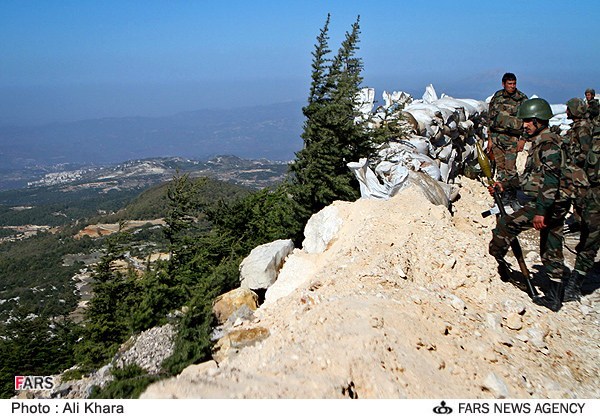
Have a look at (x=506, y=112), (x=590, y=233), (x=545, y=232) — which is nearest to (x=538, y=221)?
(x=545, y=232)

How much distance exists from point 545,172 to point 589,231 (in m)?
1.15

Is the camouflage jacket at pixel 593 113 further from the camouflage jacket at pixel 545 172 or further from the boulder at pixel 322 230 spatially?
the boulder at pixel 322 230

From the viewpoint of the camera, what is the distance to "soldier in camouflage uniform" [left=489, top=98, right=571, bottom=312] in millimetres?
4363

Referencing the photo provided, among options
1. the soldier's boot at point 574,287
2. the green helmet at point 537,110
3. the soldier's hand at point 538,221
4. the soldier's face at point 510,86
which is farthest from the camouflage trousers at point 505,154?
the soldier's hand at point 538,221

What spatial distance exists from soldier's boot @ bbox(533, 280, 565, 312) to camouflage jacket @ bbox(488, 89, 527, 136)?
9.38 feet

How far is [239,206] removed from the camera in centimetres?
1103

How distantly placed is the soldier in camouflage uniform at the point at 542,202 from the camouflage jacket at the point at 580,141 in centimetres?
126

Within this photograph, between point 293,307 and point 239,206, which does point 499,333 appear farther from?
point 239,206

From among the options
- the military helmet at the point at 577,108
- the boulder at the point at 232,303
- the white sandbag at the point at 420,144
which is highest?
the military helmet at the point at 577,108

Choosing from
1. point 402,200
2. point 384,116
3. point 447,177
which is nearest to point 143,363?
point 402,200

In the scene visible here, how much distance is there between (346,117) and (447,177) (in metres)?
2.48

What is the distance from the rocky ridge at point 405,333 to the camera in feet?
8.98

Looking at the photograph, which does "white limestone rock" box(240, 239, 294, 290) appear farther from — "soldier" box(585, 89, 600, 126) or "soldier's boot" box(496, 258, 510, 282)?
"soldier" box(585, 89, 600, 126)

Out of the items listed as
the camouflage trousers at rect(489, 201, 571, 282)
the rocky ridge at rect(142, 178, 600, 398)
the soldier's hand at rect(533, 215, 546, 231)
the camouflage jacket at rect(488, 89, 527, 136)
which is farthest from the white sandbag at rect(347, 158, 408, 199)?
the soldier's hand at rect(533, 215, 546, 231)
